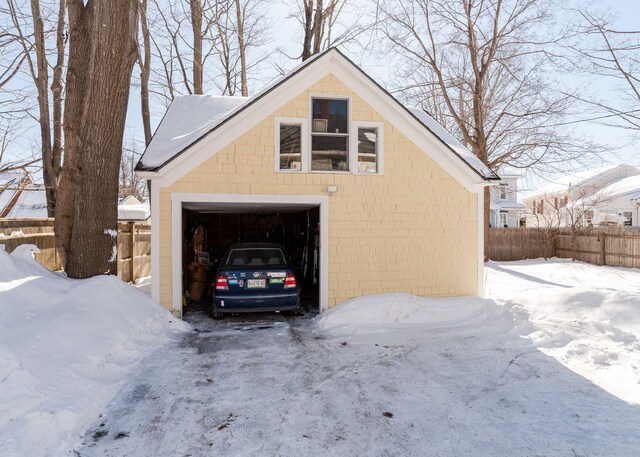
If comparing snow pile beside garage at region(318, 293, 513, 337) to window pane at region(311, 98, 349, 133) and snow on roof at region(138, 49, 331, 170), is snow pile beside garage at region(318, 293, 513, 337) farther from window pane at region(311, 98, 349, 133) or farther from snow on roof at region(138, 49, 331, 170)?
snow on roof at region(138, 49, 331, 170)

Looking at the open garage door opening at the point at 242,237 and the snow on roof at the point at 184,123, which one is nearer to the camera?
the snow on roof at the point at 184,123

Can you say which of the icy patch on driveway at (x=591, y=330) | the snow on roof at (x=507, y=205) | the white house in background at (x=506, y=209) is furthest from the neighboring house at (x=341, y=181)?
the snow on roof at (x=507, y=205)

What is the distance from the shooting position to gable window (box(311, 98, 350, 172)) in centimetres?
944

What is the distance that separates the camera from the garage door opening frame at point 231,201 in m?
8.72

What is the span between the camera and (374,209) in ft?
31.2

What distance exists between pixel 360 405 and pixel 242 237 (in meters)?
12.5

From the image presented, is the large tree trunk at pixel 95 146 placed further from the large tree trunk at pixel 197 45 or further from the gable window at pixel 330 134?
the large tree trunk at pixel 197 45

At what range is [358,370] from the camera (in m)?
5.72

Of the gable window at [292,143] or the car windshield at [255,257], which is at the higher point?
the gable window at [292,143]

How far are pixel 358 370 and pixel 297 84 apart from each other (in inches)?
250

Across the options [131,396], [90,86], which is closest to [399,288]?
[131,396]

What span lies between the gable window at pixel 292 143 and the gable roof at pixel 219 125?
0.76 metres

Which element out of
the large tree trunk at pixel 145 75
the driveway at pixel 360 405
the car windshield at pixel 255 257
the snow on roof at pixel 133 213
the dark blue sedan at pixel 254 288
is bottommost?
the driveway at pixel 360 405

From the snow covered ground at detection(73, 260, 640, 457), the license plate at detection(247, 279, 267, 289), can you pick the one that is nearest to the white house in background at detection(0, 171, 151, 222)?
the license plate at detection(247, 279, 267, 289)
